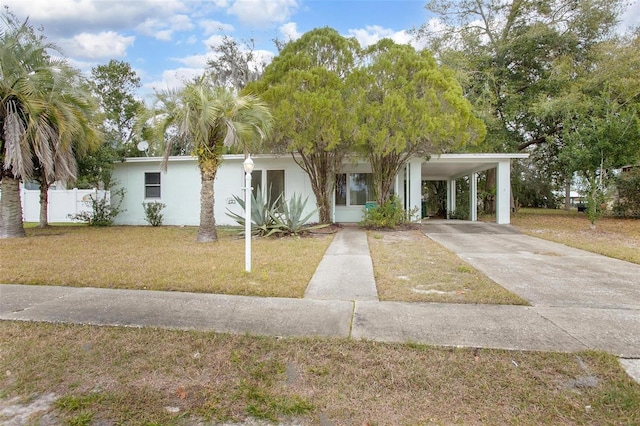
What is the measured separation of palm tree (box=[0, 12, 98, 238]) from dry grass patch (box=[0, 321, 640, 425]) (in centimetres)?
857

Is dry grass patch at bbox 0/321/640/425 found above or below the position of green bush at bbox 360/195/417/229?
below

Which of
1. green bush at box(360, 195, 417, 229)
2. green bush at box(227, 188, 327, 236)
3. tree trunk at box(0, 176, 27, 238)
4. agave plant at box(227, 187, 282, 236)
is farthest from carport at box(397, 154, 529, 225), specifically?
tree trunk at box(0, 176, 27, 238)

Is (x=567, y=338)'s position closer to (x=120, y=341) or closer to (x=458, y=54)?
(x=120, y=341)

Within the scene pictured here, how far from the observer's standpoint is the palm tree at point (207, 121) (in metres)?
8.55

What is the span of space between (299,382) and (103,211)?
15.0 metres

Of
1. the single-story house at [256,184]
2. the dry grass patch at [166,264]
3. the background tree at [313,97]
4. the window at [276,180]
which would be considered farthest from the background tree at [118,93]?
the dry grass patch at [166,264]

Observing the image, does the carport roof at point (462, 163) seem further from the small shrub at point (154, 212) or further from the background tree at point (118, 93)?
the background tree at point (118, 93)

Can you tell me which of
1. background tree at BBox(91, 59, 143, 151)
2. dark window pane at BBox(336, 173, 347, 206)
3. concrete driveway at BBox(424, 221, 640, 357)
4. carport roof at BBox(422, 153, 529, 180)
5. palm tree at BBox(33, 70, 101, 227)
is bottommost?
concrete driveway at BBox(424, 221, 640, 357)

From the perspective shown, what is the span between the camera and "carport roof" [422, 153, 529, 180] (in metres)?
13.3

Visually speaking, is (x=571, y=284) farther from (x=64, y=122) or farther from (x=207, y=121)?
(x=64, y=122)

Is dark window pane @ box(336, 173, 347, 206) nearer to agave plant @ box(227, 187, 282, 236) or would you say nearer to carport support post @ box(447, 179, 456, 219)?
agave plant @ box(227, 187, 282, 236)

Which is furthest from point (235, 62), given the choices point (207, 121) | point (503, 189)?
point (503, 189)

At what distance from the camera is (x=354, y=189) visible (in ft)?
49.1

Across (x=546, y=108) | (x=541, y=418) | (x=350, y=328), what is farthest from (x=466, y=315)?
(x=546, y=108)
